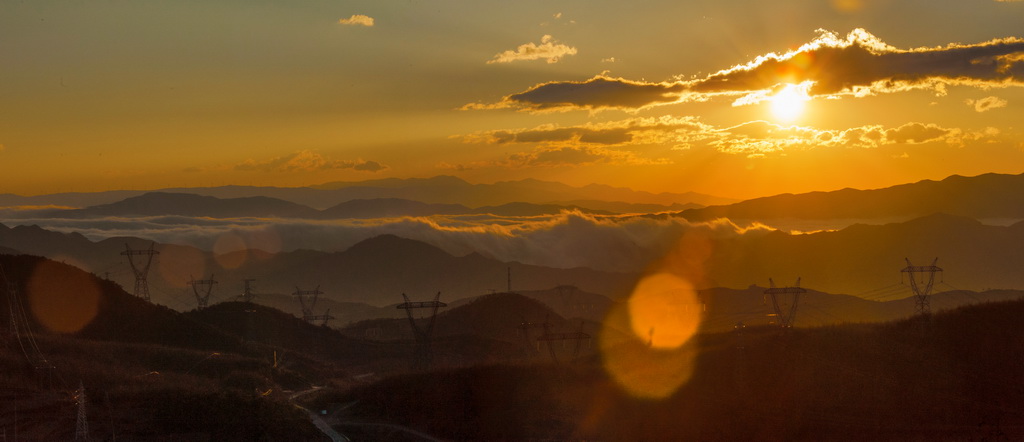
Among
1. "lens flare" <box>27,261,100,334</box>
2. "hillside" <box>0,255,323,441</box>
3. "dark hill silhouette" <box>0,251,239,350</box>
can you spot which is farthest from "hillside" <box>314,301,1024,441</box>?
"lens flare" <box>27,261,100,334</box>

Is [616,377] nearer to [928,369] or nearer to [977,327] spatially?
[928,369]

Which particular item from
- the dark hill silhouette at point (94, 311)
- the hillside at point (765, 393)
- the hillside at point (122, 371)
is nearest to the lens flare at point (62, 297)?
the dark hill silhouette at point (94, 311)

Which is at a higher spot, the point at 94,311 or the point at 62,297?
the point at 62,297

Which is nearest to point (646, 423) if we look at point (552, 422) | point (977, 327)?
point (552, 422)

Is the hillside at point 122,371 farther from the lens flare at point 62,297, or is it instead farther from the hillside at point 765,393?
the hillside at point 765,393

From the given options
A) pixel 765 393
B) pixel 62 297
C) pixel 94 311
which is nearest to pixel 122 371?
pixel 94 311

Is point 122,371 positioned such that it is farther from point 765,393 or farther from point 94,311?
point 765,393

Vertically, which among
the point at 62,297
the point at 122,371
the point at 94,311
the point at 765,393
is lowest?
the point at 122,371

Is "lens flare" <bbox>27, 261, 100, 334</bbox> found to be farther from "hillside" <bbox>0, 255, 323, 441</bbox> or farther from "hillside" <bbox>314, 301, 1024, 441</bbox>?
"hillside" <bbox>314, 301, 1024, 441</bbox>
